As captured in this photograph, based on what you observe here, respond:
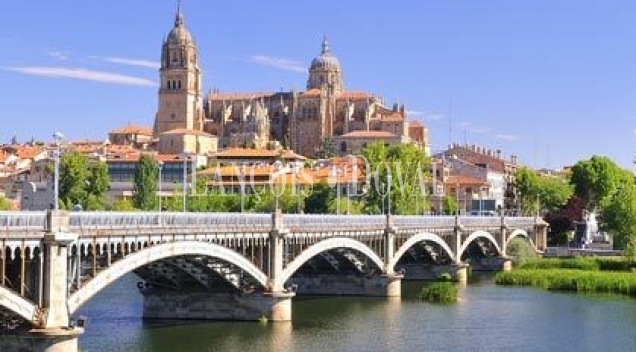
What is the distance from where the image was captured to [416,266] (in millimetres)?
74125

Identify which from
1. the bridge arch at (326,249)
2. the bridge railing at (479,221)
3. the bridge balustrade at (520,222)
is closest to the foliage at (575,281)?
the bridge railing at (479,221)

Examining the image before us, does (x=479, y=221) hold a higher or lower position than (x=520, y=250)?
higher

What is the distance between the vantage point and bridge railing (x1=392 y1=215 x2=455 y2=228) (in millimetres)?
63647

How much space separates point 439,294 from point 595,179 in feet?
218

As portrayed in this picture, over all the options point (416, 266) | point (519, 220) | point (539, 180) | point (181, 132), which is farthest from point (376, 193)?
point (181, 132)

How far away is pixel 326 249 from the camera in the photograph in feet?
168

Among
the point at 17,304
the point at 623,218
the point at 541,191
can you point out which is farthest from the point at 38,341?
the point at 541,191

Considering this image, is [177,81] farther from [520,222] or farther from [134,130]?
[520,222]

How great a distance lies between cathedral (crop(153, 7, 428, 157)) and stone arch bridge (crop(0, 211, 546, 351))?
322 ft

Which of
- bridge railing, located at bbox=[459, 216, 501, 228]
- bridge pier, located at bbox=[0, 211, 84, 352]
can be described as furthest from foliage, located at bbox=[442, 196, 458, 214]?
bridge pier, located at bbox=[0, 211, 84, 352]

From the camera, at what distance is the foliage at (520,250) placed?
86.0 meters

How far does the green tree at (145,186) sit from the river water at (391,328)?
42570mm

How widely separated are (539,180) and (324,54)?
74.9 meters

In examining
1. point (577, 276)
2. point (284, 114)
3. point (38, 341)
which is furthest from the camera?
point (284, 114)
